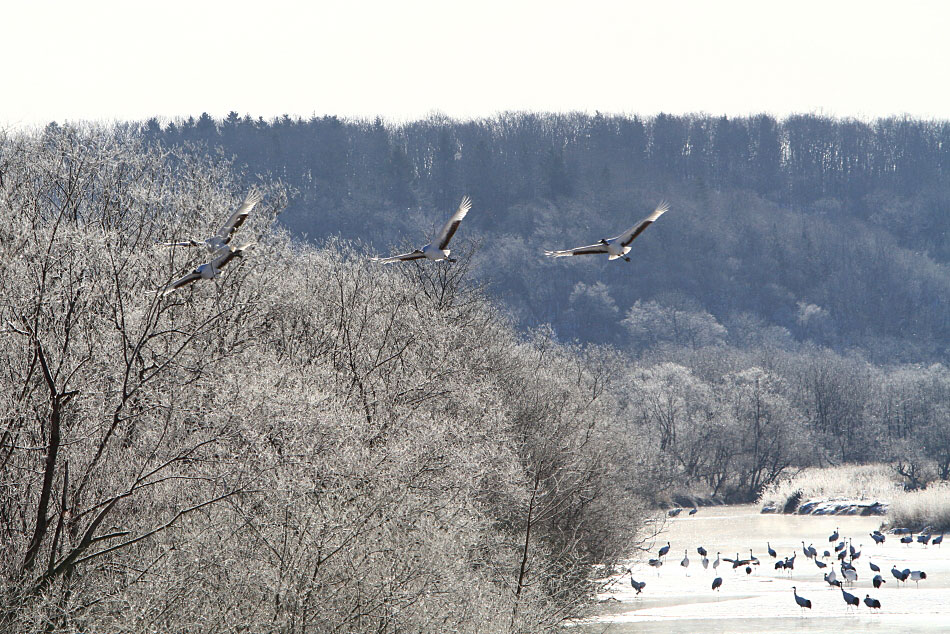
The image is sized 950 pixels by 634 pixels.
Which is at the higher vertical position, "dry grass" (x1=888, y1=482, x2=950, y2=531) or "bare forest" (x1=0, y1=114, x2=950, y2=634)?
"bare forest" (x1=0, y1=114, x2=950, y2=634)

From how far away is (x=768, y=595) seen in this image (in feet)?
108

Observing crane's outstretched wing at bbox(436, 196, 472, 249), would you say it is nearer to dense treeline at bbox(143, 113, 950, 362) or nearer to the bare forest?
the bare forest

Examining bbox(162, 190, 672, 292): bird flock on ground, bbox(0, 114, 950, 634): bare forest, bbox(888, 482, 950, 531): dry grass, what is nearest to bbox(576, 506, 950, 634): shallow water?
bbox(888, 482, 950, 531): dry grass

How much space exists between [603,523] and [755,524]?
3171 centimetres

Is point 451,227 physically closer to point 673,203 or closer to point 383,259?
point 383,259

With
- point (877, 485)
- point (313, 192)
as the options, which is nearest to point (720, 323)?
point (313, 192)

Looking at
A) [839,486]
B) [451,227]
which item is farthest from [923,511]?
[451,227]

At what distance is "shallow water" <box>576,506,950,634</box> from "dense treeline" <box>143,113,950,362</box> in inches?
2850

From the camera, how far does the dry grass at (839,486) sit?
6303 centimetres

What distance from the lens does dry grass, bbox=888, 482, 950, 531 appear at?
47.0 m

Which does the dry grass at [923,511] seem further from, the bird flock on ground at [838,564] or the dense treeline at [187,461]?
the dense treeline at [187,461]

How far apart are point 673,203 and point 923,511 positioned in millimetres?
100069

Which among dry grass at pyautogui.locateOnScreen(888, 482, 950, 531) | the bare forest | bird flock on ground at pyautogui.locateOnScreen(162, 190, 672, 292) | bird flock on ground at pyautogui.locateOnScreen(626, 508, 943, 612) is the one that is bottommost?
dry grass at pyautogui.locateOnScreen(888, 482, 950, 531)

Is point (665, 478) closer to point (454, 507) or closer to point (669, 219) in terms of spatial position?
point (454, 507)
